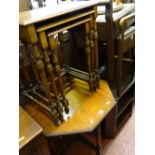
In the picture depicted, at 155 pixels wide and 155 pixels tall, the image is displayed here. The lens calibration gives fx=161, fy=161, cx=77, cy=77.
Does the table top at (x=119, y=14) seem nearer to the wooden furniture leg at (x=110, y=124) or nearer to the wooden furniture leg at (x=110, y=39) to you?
the wooden furniture leg at (x=110, y=39)

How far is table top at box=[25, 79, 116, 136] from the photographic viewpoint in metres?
0.93

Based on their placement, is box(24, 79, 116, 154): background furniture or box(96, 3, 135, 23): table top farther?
box(96, 3, 135, 23): table top

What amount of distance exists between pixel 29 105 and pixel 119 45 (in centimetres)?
76

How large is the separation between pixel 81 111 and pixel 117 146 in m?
0.65

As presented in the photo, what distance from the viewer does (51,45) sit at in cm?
75

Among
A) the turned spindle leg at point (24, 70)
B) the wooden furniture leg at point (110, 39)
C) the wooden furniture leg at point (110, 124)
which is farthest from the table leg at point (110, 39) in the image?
the turned spindle leg at point (24, 70)

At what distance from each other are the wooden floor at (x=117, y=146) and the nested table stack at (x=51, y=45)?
619 millimetres

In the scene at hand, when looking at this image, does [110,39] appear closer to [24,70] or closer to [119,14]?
[119,14]

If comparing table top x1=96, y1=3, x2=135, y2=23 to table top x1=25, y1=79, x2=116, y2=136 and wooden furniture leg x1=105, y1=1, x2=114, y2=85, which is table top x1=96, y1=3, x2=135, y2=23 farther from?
table top x1=25, y1=79, x2=116, y2=136

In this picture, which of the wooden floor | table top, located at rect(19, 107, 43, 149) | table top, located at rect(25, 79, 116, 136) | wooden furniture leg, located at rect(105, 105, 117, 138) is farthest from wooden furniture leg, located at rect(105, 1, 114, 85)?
table top, located at rect(19, 107, 43, 149)

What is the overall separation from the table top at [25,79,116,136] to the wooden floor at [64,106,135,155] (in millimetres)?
561

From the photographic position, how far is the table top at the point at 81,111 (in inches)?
36.6
